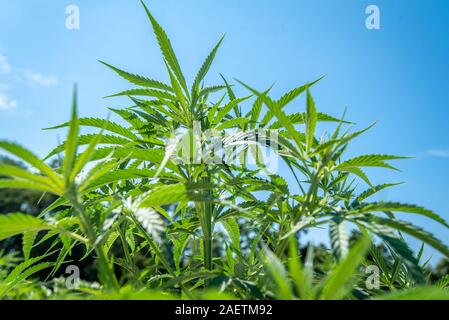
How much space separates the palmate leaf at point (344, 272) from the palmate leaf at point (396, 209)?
0.84ft

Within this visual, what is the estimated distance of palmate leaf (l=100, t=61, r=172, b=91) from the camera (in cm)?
149

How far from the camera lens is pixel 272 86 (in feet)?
4.89

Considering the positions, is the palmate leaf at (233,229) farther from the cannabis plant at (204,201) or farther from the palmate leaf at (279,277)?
the palmate leaf at (279,277)

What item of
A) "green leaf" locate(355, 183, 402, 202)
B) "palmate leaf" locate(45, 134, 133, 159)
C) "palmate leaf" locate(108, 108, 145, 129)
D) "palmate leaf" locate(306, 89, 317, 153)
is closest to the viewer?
"palmate leaf" locate(306, 89, 317, 153)

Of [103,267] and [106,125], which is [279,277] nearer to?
[103,267]

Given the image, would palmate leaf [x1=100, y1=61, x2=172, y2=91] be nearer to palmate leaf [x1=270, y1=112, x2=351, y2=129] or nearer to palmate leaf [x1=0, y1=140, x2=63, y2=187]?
palmate leaf [x1=270, y1=112, x2=351, y2=129]

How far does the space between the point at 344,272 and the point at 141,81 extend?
106 centimetres

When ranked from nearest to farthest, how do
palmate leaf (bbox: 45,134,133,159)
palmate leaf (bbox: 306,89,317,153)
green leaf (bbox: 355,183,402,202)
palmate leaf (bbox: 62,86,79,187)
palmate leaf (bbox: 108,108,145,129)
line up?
palmate leaf (bbox: 62,86,79,187), palmate leaf (bbox: 306,89,317,153), palmate leaf (bbox: 45,134,133,159), green leaf (bbox: 355,183,402,202), palmate leaf (bbox: 108,108,145,129)

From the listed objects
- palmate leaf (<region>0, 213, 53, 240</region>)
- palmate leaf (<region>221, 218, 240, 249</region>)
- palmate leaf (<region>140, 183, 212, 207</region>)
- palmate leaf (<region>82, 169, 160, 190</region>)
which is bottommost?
palmate leaf (<region>221, 218, 240, 249</region>)

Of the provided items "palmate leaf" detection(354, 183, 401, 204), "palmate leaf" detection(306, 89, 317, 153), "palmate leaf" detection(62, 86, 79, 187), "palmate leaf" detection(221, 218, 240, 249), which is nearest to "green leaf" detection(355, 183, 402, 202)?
"palmate leaf" detection(354, 183, 401, 204)

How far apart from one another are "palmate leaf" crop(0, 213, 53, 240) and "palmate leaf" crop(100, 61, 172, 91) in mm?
696
